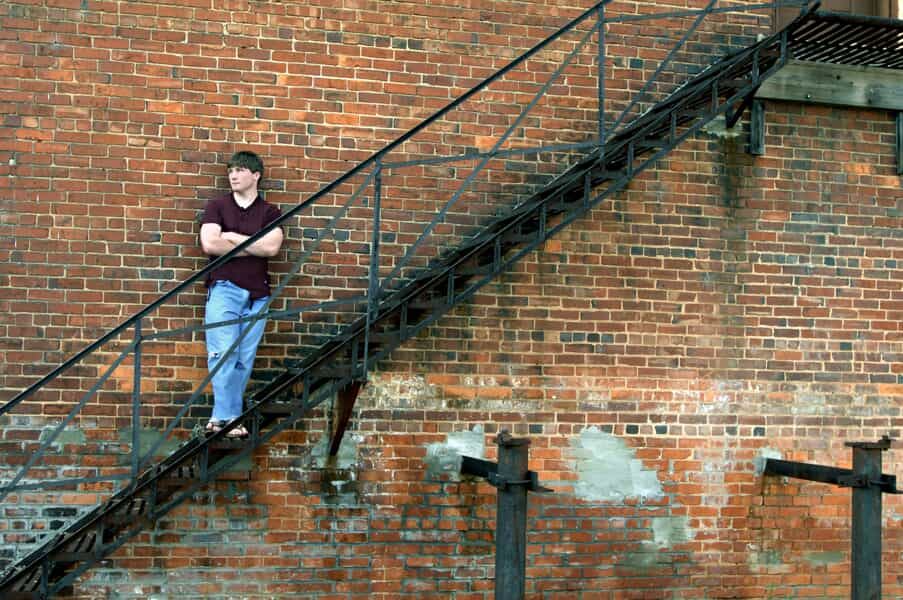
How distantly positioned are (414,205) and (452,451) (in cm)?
165

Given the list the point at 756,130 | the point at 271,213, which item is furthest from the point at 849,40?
the point at 271,213

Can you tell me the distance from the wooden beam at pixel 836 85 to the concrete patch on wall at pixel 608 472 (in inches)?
106

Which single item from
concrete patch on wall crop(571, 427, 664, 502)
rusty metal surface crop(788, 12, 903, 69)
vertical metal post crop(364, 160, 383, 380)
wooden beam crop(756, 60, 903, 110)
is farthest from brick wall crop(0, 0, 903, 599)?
vertical metal post crop(364, 160, 383, 380)

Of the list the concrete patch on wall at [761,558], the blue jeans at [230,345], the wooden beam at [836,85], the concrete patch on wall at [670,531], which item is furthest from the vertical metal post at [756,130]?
the blue jeans at [230,345]

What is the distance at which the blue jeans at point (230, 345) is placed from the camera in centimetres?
623

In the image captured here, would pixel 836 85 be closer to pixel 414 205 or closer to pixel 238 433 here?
pixel 414 205

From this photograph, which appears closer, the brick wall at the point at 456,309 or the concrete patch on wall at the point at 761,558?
the brick wall at the point at 456,309

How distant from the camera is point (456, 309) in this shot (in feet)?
22.9

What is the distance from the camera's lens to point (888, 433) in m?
7.62

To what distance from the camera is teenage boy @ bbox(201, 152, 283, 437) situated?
248 inches

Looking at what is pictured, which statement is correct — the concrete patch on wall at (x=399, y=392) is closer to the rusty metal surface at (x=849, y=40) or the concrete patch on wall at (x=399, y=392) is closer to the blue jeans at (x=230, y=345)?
the blue jeans at (x=230, y=345)

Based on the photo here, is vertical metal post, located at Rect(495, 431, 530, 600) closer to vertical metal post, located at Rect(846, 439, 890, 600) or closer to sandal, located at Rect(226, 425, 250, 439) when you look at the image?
sandal, located at Rect(226, 425, 250, 439)

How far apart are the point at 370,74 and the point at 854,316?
387cm

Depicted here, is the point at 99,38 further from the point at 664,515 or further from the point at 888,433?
the point at 888,433
